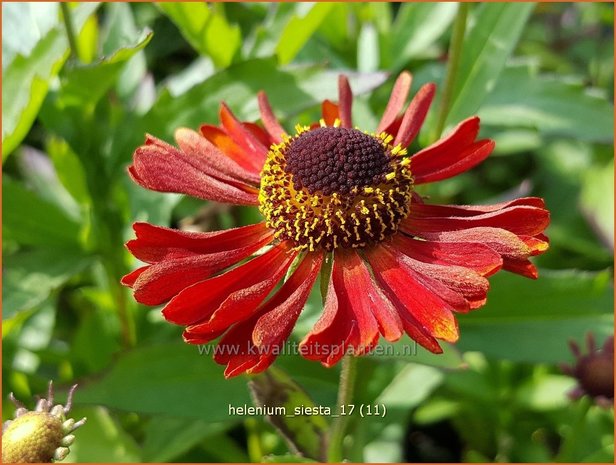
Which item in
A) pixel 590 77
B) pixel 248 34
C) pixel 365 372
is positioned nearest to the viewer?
pixel 365 372

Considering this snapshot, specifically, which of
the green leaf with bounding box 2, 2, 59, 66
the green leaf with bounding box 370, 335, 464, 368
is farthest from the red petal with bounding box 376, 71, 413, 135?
the green leaf with bounding box 2, 2, 59, 66

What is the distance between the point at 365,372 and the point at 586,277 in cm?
45

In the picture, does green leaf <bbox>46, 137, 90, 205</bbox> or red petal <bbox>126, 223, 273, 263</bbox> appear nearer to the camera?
red petal <bbox>126, 223, 273, 263</bbox>

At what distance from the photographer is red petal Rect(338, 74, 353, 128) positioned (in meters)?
1.08

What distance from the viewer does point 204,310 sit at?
85 centimetres

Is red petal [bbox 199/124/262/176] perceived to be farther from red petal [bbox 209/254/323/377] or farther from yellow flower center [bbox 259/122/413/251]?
red petal [bbox 209/254/323/377]

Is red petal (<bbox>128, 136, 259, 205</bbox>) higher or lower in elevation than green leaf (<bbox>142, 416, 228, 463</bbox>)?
higher

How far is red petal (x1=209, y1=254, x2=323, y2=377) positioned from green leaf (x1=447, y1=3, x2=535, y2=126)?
499mm

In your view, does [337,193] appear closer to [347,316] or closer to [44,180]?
[347,316]

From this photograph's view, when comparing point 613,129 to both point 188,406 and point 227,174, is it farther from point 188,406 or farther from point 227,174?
point 188,406

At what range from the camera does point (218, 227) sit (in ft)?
5.11

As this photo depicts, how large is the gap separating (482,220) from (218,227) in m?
0.75

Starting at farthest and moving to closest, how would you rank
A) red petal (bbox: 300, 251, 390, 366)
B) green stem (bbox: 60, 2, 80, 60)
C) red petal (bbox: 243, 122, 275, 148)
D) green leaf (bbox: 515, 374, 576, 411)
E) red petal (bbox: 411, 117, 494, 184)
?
green leaf (bbox: 515, 374, 576, 411) → green stem (bbox: 60, 2, 80, 60) → red petal (bbox: 243, 122, 275, 148) → red petal (bbox: 411, 117, 494, 184) → red petal (bbox: 300, 251, 390, 366)

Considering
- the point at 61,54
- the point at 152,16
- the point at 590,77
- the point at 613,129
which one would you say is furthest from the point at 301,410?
the point at 590,77
